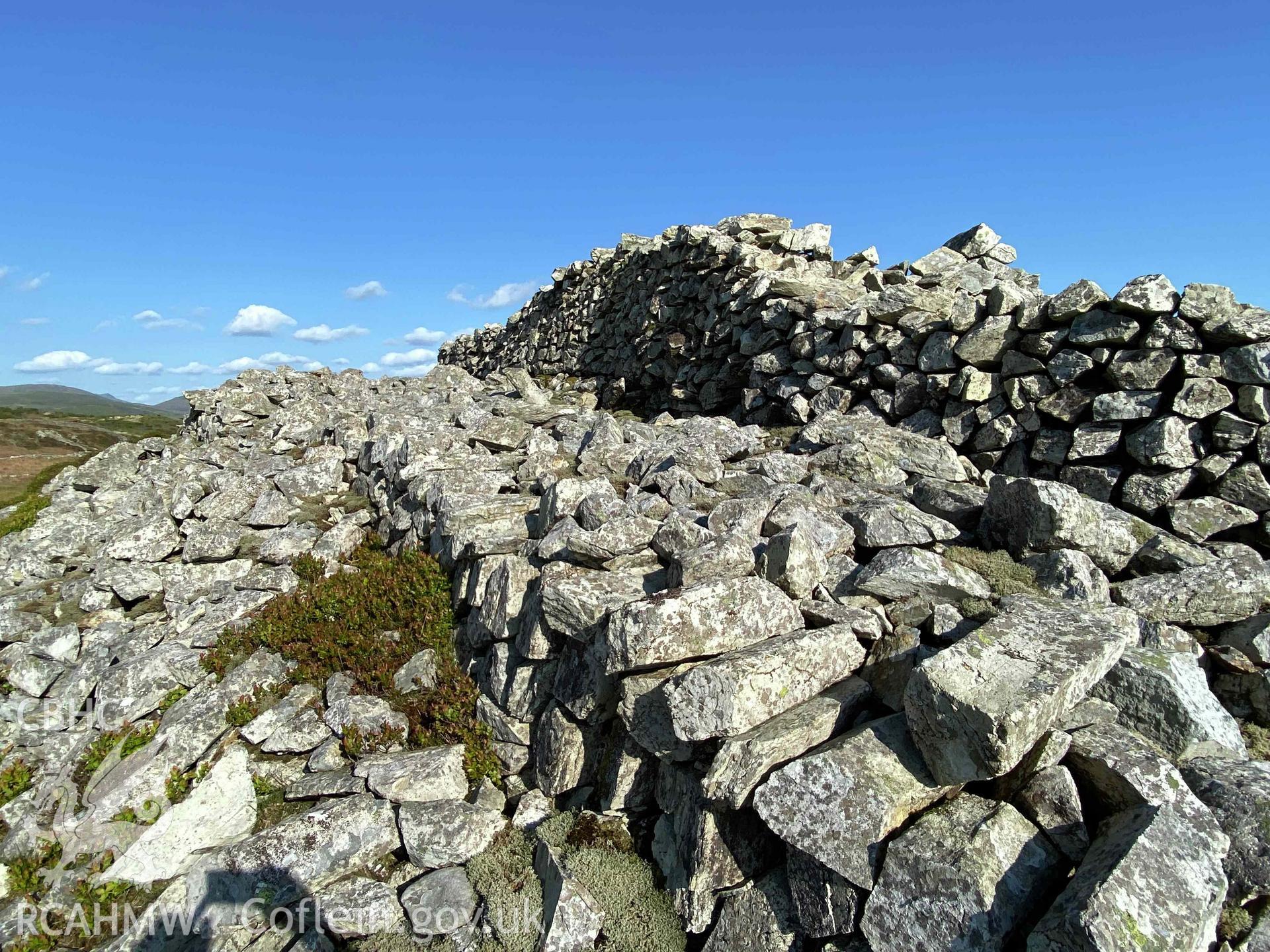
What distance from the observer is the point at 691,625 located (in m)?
6.30

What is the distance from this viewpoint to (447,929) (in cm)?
614

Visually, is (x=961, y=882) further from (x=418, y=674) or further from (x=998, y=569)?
(x=418, y=674)

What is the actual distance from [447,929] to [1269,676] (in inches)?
305

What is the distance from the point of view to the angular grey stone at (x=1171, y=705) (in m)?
5.35

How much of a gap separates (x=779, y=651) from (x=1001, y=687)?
1.76 metres

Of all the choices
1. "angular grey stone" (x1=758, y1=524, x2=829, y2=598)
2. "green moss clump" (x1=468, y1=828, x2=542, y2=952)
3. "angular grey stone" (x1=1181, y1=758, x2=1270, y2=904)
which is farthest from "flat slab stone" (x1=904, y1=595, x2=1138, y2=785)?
"green moss clump" (x1=468, y1=828, x2=542, y2=952)

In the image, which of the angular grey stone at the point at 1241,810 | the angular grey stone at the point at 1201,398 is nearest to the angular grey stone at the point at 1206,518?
the angular grey stone at the point at 1201,398

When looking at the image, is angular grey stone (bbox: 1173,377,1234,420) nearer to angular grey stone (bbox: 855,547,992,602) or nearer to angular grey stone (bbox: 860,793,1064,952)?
angular grey stone (bbox: 855,547,992,602)

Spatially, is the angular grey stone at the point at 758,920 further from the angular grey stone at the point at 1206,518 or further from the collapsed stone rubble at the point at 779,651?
the angular grey stone at the point at 1206,518

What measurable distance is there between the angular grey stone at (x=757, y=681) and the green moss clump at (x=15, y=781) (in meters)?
8.45

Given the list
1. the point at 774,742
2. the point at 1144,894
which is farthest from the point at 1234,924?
the point at 774,742

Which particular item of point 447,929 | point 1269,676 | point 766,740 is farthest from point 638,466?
point 1269,676

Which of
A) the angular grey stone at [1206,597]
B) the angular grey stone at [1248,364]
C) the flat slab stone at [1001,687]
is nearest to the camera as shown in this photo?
the flat slab stone at [1001,687]

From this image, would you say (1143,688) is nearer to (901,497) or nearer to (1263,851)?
(1263,851)
